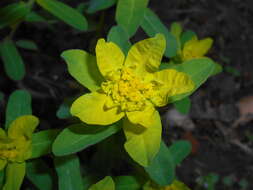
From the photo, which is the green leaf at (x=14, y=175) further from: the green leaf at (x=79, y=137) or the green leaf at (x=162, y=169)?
the green leaf at (x=162, y=169)

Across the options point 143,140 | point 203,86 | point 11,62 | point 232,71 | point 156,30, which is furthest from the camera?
point 232,71

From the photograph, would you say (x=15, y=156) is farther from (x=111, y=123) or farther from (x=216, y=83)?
(x=216, y=83)

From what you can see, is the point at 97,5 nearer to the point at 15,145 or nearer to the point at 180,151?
the point at 15,145

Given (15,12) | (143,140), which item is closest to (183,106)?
(143,140)

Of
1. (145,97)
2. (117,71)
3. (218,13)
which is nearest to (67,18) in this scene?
(117,71)

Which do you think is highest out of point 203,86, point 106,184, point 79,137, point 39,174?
point 79,137
